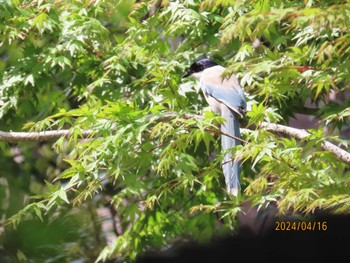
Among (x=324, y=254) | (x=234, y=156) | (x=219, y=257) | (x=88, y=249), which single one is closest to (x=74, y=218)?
(x=88, y=249)

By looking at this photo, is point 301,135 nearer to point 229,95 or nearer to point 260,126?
point 260,126

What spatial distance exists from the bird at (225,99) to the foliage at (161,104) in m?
0.08

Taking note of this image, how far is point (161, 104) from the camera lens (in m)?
3.93

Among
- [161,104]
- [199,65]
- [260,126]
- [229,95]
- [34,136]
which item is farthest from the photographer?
[199,65]

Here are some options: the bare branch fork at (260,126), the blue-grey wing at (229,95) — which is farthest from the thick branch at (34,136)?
the blue-grey wing at (229,95)

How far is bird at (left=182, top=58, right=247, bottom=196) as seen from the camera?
384 centimetres

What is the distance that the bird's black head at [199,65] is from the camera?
4340 millimetres

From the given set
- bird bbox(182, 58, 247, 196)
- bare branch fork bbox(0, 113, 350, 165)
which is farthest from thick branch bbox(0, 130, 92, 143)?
bird bbox(182, 58, 247, 196)

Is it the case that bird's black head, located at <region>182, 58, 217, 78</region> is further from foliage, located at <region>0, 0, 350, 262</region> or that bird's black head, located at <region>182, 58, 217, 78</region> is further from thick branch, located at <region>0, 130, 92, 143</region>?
thick branch, located at <region>0, 130, 92, 143</region>

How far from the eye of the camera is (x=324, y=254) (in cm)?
95

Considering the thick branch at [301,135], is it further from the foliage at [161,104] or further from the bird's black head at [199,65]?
the bird's black head at [199,65]

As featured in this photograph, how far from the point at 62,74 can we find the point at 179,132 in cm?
181

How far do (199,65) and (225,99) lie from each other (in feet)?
0.96

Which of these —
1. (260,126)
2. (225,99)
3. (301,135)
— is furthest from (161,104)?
(301,135)
